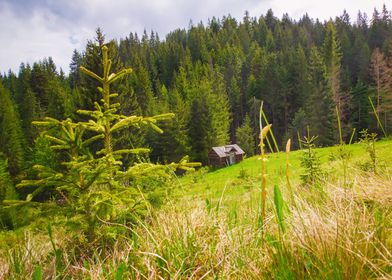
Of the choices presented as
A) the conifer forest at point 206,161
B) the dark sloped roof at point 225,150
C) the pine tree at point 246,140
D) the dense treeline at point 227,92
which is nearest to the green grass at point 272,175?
the conifer forest at point 206,161

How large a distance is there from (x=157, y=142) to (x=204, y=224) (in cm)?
5195

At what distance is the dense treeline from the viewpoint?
4438cm

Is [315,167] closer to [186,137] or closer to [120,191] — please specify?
[120,191]

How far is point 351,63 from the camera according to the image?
77812 millimetres

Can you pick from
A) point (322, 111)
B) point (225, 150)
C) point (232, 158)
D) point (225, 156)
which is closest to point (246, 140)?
point (232, 158)

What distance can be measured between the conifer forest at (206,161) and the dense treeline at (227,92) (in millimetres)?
446

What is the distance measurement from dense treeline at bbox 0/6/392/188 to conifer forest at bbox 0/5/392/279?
446mm

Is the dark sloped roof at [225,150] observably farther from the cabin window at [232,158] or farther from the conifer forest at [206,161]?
the conifer forest at [206,161]

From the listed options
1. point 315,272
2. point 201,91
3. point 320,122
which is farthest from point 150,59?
point 315,272

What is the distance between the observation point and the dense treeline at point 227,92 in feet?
146

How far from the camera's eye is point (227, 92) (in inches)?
3597

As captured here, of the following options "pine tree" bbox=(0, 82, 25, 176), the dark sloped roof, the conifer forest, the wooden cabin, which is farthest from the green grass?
"pine tree" bbox=(0, 82, 25, 176)

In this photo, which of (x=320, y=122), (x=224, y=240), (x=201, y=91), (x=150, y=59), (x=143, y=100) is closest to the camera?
(x=224, y=240)

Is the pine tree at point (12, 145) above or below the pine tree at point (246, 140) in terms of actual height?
above
